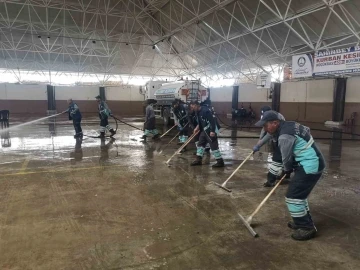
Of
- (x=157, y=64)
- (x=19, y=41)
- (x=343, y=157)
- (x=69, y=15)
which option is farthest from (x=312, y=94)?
(x=19, y=41)

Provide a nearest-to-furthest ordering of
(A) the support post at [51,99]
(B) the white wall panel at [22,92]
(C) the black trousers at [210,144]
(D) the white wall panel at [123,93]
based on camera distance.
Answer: (C) the black trousers at [210,144] → (B) the white wall panel at [22,92] → (A) the support post at [51,99] → (D) the white wall panel at [123,93]

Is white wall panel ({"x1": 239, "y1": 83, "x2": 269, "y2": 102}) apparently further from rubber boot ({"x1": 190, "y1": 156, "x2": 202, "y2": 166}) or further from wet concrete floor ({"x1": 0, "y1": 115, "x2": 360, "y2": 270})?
rubber boot ({"x1": 190, "y1": 156, "x2": 202, "y2": 166})

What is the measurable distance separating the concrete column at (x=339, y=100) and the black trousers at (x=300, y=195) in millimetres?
16855

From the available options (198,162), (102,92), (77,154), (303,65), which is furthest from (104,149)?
(102,92)

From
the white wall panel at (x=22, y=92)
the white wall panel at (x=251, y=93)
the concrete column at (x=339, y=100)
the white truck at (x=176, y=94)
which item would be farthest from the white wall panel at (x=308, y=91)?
the white wall panel at (x=22, y=92)

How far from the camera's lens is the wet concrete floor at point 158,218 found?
2896 mm

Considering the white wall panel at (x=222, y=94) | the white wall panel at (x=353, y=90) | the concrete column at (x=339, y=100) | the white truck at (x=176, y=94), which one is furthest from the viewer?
the white wall panel at (x=222, y=94)

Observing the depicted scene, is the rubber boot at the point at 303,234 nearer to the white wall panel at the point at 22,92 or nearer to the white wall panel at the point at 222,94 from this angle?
the white wall panel at the point at 222,94

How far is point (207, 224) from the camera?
3.68 meters

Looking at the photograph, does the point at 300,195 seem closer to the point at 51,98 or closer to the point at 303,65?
the point at 303,65

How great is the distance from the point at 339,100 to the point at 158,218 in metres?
17.6

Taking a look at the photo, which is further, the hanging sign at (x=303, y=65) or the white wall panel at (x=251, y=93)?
the white wall panel at (x=251, y=93)

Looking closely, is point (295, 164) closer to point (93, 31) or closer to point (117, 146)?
point (117, 146)

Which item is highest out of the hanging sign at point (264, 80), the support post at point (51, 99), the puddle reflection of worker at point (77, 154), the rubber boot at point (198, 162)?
the hanging sign at point (264, 80)
